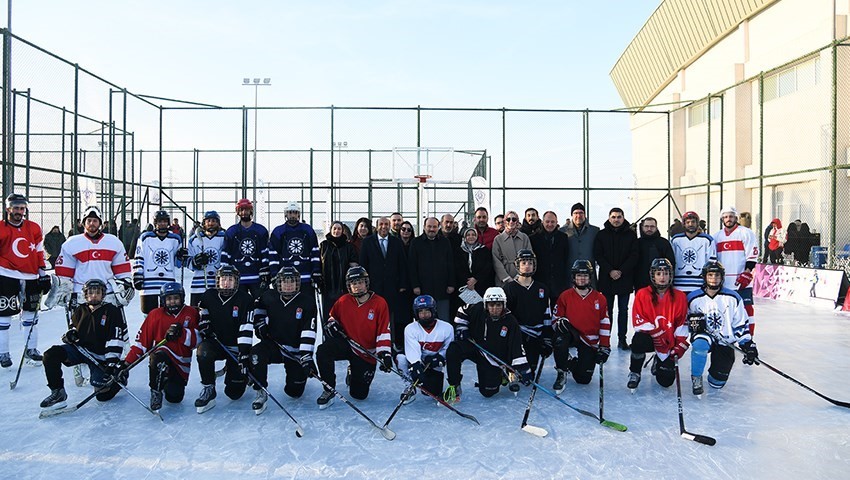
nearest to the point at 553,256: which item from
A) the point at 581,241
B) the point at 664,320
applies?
the point at 581,241

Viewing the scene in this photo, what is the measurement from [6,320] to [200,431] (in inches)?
114

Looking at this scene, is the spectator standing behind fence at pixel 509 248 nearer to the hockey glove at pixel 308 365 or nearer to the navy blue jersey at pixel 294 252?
the navy blue jersey at pixel 294 252

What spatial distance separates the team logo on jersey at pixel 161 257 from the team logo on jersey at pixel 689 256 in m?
5.28

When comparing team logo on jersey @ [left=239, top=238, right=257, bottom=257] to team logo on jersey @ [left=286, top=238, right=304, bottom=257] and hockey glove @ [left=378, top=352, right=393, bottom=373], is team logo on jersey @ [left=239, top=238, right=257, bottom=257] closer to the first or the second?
team logo on jersey @ [left=286, top=238, right=304, bottom=257]

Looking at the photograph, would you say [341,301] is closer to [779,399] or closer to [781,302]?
[779,399]

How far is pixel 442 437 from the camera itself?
371 centimetres

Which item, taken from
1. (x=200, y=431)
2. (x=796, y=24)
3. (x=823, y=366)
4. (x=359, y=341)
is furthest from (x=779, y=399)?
(x=796, y=24)

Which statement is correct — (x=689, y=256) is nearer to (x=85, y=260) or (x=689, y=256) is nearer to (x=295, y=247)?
(x=295, y=247)

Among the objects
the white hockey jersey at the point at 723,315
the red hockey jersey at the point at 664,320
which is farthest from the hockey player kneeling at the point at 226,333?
the white hockey jersey at the point at 723,315

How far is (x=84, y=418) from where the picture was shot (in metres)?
4.07

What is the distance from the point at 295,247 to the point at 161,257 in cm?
133

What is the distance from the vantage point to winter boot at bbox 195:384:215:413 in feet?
13.8

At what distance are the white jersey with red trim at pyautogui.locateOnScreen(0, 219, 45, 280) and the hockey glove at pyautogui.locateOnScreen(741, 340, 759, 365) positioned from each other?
20.7ft

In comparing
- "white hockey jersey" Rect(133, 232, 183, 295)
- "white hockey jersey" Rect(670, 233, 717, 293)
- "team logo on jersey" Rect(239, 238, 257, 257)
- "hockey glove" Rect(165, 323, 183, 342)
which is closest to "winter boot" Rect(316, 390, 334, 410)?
"hockey glove" Rect(165, 323, 183, 342)
